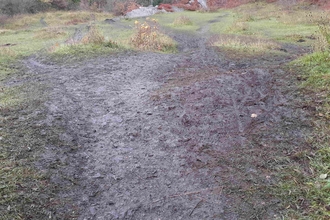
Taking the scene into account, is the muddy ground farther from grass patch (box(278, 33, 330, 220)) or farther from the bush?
the bush

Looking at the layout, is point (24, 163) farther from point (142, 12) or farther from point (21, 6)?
point (21, 6)

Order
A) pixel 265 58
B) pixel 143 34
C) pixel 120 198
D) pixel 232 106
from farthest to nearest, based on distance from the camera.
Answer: pixel 143 34, pixel 265 58, pixel 232 106, pixel 120 198

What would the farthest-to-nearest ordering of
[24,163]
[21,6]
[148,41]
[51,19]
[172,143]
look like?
[21,6]
[51,19]
[148,41]
[172,143]
[24,163]

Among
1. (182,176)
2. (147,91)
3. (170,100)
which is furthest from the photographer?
(147,91)

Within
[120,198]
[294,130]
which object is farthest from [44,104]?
[294,130]

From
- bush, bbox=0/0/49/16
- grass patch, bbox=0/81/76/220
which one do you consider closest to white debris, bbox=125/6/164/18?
bush, bbox=0/0/49/16

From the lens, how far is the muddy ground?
2.50m

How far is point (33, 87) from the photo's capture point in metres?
5.04

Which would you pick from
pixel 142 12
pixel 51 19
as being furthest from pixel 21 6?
pixel 142 12

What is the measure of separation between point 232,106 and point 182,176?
1.50m

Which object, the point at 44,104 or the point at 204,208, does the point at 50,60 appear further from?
the point at 204,208

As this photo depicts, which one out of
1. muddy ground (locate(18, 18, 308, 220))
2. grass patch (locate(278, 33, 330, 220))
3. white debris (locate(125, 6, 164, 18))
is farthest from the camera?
white debris (locate(125, 6, 164, 18))

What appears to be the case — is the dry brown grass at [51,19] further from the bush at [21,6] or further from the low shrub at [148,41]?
the low shrub at [148,41]

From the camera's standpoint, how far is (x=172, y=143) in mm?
3373
